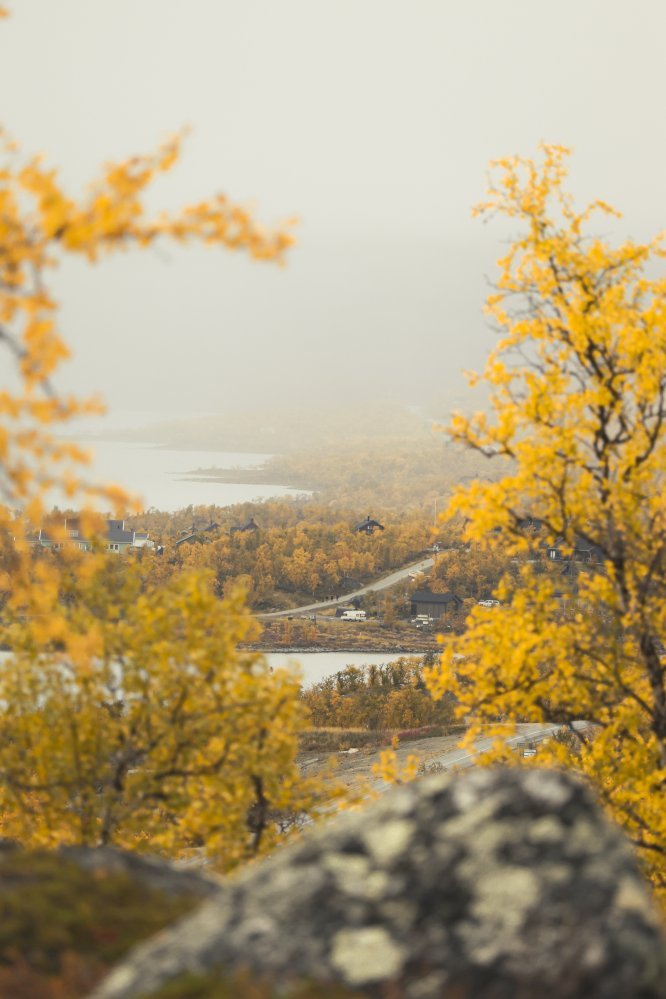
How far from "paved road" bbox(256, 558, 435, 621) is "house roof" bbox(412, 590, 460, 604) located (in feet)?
45.2

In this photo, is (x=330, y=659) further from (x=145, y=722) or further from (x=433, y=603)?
(x=145, y=722)

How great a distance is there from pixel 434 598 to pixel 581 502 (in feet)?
429

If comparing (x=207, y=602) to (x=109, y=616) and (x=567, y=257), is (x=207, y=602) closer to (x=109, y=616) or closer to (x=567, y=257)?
(x=109, y=616)

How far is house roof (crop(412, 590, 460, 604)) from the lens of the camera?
14050 centimetres

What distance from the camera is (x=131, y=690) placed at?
9.45m

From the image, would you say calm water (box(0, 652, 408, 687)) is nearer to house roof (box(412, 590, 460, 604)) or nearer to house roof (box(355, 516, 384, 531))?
house roof (box(412, 590, 460, 604))

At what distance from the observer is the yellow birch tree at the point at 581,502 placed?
10.8 m

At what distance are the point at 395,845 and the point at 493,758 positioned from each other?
5832mm

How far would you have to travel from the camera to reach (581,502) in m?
11.1

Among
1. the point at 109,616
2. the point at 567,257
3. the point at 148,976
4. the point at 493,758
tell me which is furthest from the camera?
the point at 567,257

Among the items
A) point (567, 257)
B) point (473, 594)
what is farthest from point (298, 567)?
point (567, 257)

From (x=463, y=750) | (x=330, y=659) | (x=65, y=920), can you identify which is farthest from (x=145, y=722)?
(x=330, y=659)

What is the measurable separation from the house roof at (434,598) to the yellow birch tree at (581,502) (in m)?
130

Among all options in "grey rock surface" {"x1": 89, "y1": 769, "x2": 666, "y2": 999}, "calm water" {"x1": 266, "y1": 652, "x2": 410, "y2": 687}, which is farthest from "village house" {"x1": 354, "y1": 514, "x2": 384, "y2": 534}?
"grey rock surface" {"x1": 89, "y1": 769, "x2": 666, "y2": 999}
